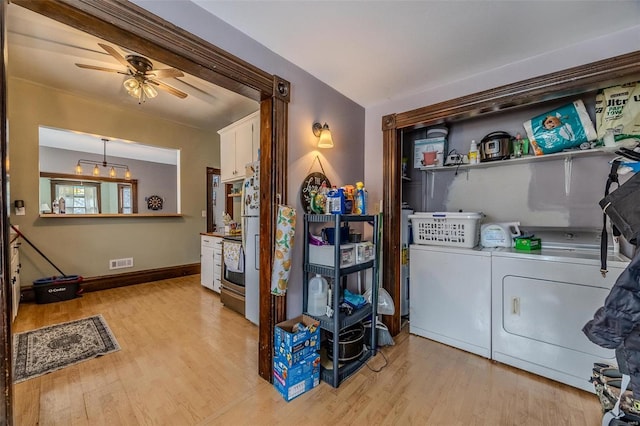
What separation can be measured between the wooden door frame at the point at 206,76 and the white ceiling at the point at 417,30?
256 mm

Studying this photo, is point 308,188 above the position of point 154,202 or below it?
below

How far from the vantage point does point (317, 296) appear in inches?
78.8

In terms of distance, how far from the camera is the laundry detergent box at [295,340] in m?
1.66

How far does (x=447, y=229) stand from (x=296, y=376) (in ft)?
5.63

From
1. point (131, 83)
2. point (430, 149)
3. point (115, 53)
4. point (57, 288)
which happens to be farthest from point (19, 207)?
point (430, 149)

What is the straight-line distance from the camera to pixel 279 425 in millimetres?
1456

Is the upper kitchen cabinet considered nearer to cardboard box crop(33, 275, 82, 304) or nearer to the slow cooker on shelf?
cardboard box crop(33, 275, 82, 304)

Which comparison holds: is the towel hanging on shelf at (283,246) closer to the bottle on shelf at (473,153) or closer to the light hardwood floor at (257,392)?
the light hardwood floor at (257,392)

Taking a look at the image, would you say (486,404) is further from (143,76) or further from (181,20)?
(143,76)

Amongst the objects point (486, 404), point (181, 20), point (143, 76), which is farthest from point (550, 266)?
point (143, 76)

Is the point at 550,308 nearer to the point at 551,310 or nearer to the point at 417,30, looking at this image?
the point at 551,310

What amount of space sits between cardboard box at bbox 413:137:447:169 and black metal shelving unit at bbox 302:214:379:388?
3.54ft

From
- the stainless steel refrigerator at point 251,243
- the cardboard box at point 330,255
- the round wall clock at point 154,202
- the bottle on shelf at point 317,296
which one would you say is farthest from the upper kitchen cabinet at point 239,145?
the round wall clock at point 154,202

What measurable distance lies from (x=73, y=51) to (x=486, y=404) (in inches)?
169
